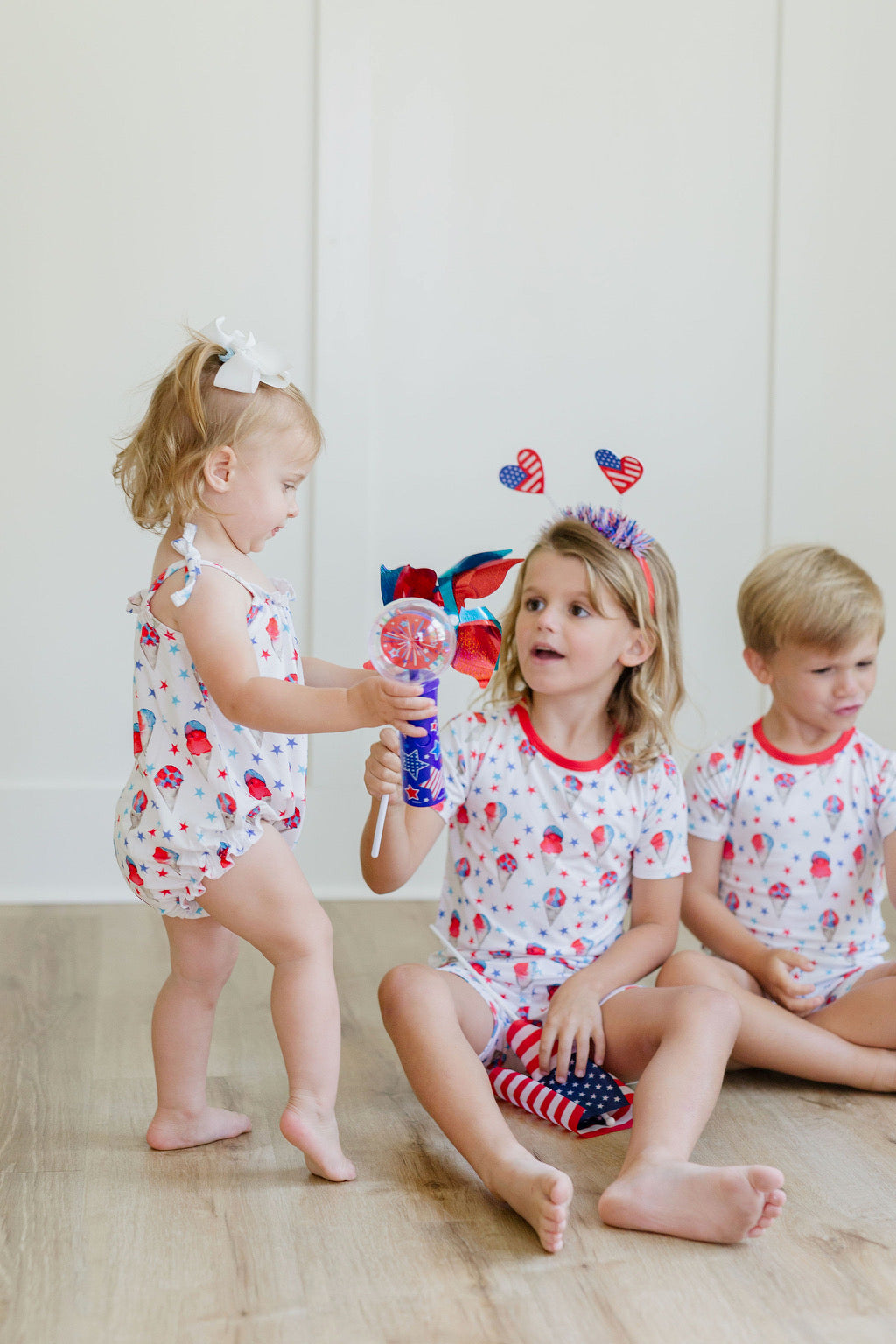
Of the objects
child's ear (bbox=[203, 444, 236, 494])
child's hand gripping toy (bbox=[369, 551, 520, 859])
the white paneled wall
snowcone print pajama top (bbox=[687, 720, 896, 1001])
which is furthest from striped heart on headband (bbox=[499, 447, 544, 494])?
the white paneled wall

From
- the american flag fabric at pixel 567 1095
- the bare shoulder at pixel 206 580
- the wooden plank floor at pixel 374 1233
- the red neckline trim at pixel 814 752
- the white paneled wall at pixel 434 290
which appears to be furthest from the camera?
the white paneled wall at pixel 434 290

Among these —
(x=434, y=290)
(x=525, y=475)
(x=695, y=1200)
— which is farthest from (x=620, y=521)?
(x=434, y=290)

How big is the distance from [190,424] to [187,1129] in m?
0.74

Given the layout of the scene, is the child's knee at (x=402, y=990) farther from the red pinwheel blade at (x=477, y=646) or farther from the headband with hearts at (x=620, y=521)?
the headband with hearts at (x=620, y=521)

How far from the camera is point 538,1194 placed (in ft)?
3.46

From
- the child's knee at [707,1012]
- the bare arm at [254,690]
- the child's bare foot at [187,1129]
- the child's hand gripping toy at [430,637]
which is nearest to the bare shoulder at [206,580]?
the bare arm at [254,690]

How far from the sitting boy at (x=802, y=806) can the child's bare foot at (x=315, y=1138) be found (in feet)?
2.00

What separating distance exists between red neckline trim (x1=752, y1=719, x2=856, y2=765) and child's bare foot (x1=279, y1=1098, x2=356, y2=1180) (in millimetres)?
806

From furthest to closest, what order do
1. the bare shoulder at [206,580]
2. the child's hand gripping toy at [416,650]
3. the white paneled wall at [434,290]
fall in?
the white paneled wall at [434,290]
the bare shoulder at [206,580]
the child's hand gripping toy at [416,650]

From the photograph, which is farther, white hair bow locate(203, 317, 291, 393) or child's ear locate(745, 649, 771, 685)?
child's ear locate(745, 649, 771, 685)

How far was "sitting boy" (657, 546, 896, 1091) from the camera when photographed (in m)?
1.61

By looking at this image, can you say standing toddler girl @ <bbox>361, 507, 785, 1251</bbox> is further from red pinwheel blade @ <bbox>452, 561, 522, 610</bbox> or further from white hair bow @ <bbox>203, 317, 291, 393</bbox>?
white hair bow @ <bbox>203, 317, 291, 393</bbox>

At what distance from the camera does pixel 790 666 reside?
5.39ft

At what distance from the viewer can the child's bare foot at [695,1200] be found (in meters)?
1.04
